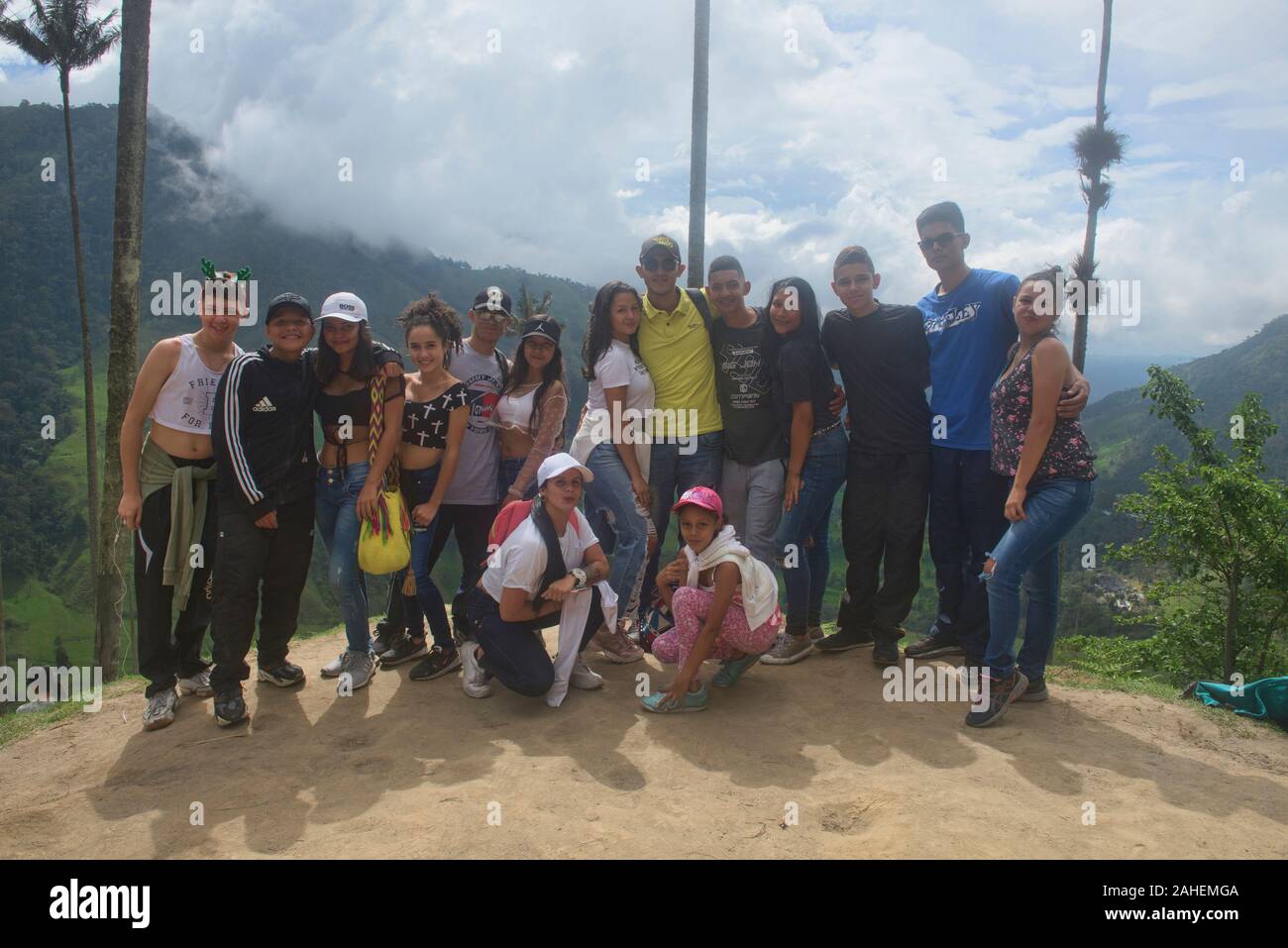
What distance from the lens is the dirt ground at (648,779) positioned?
3408 millimetres

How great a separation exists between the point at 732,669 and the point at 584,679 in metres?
0.96

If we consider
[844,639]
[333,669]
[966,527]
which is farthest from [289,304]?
[966,527]

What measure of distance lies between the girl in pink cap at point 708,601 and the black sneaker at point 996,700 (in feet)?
4.11

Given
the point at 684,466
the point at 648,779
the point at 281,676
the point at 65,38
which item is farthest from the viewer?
the point at 65,38

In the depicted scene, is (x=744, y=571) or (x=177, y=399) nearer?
(x=177, y=399)

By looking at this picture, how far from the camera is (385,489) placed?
5.12 meters

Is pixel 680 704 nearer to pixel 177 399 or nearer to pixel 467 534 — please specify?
pixel 467 534

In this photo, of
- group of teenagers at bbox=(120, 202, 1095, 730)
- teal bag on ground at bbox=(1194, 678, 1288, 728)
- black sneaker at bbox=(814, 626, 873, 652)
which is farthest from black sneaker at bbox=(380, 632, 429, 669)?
teal bag on ground at bbox=(1194, 678, 1288, 728)

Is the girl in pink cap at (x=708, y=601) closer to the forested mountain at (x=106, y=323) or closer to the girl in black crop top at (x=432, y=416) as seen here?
the girl in black crop top at (x=432, y=416)

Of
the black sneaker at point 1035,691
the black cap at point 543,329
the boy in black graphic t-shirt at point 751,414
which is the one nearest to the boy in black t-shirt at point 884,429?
the boy in black graphic t-shirt at point 751,414

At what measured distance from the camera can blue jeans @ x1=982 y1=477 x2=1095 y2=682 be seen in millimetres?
4426

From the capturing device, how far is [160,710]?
193 inches
